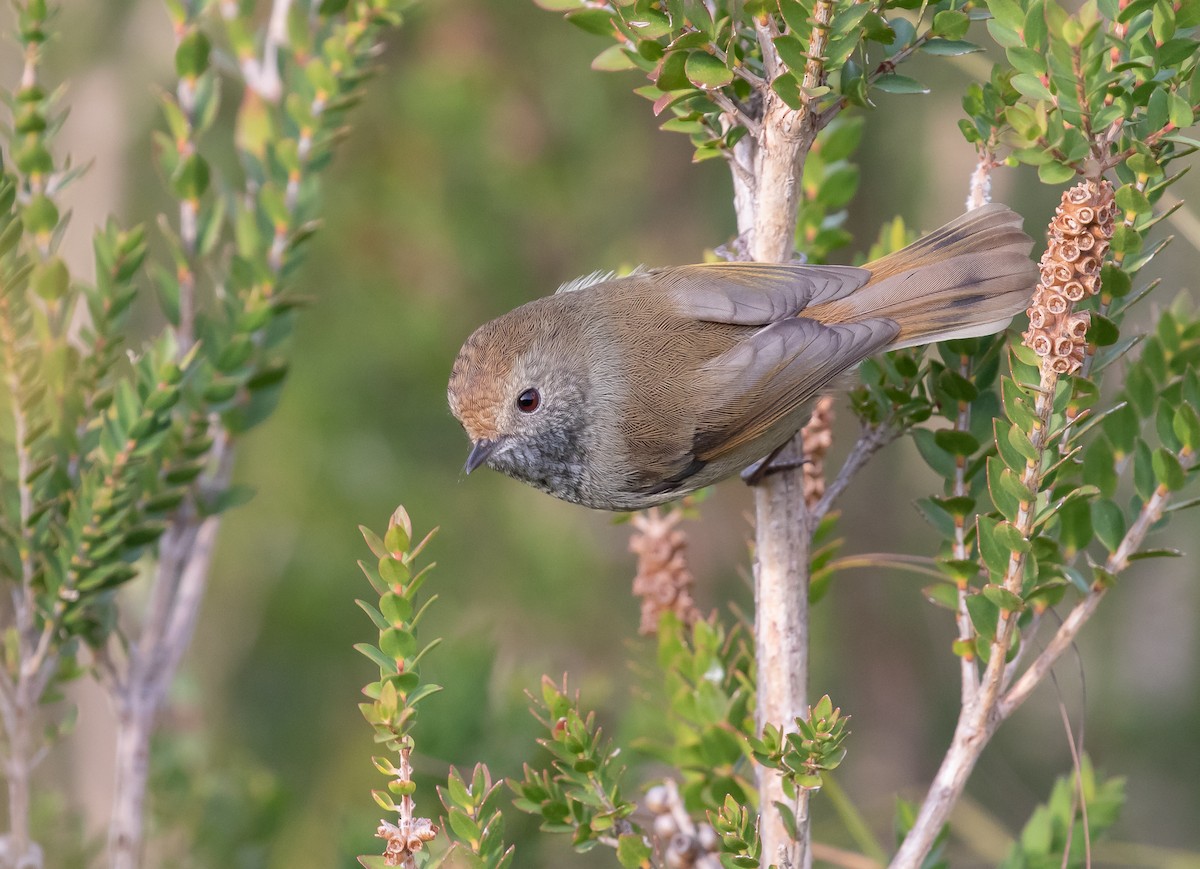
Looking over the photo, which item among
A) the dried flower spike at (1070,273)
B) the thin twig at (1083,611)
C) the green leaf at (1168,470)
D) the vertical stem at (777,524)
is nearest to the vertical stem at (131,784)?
the vertical stem at (777,524)

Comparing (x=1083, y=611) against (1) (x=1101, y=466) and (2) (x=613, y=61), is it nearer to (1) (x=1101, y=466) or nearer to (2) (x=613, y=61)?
(1) (x=1101, y=466)

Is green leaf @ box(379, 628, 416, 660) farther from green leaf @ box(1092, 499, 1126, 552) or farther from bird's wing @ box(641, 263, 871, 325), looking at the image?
bird's wing @ box(641, 263, 871, 325)

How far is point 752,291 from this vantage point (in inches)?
107

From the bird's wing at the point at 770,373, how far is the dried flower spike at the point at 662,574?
277mm

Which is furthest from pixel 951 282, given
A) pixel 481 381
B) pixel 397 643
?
pixel 397 643

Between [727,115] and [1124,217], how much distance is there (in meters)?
0.65

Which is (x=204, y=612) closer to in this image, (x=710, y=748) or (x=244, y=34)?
(x=244, y=34)

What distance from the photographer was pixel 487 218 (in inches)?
211

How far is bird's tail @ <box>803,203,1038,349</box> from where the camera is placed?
2316 mm

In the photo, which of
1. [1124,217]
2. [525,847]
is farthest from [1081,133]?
[525,847]

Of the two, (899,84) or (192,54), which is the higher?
(192,54)

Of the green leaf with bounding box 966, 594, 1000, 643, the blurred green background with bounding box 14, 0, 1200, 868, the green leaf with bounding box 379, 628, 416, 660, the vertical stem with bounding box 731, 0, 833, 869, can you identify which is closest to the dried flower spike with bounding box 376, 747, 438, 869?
the green leaf with bounding box 379, 628, 416, 660

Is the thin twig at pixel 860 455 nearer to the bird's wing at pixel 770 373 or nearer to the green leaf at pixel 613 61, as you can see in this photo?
the bird's wing at pixel 770 373

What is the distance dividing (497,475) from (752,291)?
10.8 feet
